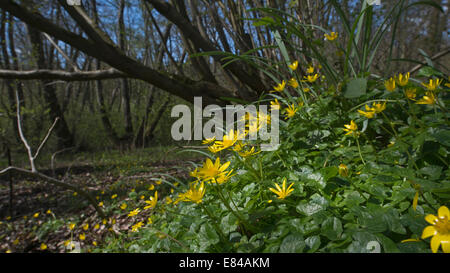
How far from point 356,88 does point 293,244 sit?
607 mm

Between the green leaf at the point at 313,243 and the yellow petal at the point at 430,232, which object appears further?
the green leaf at the point at 313,243

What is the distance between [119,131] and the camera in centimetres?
862

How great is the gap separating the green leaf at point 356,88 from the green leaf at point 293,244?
54cm

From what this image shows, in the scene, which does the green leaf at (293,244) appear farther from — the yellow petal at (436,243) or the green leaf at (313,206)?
the yellow petal at (436,243)

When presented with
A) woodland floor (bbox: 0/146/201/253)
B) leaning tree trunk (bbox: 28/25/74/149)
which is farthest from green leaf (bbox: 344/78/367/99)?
leaning tree trunk (bbox: 28/25/74/149)

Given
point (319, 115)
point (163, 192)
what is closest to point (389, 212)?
point (319, 115)

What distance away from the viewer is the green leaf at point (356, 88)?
2.86ft

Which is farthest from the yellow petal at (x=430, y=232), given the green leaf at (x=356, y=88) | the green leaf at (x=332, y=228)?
the green leaf at (x=356, y=88)

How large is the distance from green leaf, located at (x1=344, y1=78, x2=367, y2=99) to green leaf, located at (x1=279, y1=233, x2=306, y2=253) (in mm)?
544

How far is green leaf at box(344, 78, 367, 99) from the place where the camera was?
0.87 meters

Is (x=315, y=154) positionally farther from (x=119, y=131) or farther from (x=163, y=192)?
(x=119, y=131)

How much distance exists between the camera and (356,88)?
892 mm

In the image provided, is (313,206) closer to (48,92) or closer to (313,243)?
(313,243)
